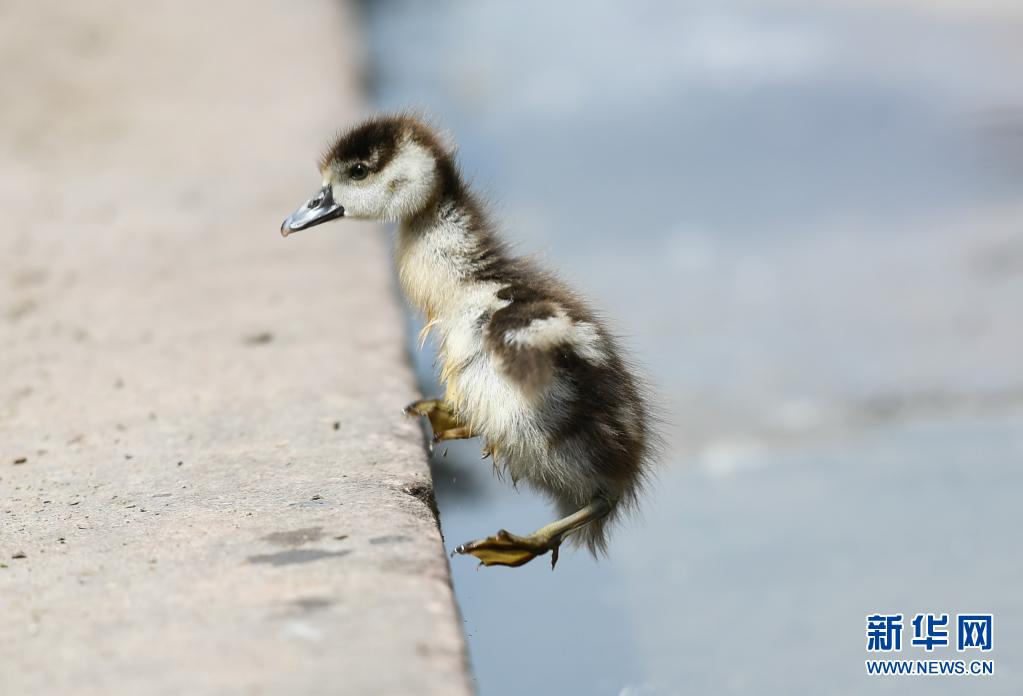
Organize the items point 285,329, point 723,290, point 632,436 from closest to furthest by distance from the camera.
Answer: point 632,436 < point 285,329 < point 723,290

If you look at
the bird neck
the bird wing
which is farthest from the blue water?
the bird wing

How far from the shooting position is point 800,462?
500 centimetres

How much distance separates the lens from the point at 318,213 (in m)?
3.78

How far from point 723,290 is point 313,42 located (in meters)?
3.37

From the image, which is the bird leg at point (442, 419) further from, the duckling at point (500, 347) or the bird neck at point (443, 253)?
the bird neck at point (443, 253)

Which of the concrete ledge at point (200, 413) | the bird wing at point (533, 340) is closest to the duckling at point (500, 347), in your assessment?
the bird wing at point (533, 340)

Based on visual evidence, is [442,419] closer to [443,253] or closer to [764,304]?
[443,253]

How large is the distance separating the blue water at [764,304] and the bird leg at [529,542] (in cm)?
29

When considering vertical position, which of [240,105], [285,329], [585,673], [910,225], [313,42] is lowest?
[585,673]

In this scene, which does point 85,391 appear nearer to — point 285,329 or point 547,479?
point 285,329

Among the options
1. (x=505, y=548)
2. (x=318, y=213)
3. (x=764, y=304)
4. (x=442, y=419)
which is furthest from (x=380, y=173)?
(x=764, y=304)

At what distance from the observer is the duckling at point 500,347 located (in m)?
3.16

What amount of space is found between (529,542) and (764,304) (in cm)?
340

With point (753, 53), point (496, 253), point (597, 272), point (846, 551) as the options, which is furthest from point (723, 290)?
point (753, 53)
